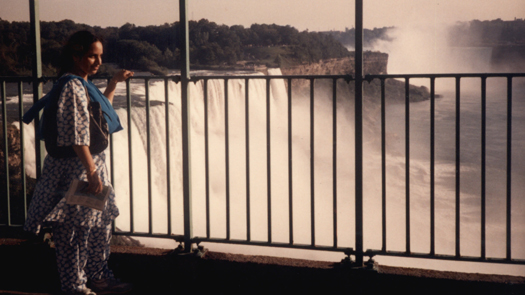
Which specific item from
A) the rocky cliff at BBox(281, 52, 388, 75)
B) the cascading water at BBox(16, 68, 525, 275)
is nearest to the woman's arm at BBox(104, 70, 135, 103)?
the cascading water at BBox(16, 68, 525, 275)

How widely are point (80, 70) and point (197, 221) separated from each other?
753 inches

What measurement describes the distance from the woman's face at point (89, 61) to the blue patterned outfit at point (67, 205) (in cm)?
13

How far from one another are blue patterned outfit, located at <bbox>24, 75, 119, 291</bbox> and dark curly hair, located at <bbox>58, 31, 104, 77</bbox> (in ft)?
0.56

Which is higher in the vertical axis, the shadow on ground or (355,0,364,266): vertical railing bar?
(355,0,364,266): vertical railing bar

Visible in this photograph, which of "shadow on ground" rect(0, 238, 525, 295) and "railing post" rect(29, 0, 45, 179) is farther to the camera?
"railing post" rect(29, 0, 45, 179)

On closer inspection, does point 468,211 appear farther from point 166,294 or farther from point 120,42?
point 166,294

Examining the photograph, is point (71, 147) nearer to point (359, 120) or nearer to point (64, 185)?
point (64, 185)

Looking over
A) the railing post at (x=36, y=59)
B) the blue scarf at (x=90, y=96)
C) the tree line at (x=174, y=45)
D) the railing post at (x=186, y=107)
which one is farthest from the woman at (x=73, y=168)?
the tree line at (x=174, y=45)

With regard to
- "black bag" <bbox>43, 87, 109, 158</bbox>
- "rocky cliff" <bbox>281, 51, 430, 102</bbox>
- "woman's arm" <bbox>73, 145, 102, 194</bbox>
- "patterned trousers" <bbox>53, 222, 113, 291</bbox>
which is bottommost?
"patterned trousers" <bbox>53, 222, 113, 291</bbox>

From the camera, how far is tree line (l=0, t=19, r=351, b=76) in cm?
2892

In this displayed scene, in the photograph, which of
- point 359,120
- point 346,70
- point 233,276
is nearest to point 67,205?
point 233,276

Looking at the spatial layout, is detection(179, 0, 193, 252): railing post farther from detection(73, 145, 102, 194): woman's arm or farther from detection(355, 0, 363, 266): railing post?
detection(355, 0, 363, 266): railing post

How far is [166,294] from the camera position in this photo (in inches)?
132

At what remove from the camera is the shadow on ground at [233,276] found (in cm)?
314
